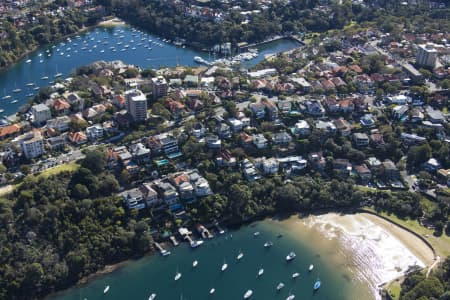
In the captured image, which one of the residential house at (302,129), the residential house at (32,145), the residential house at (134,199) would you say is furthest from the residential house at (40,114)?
the residential house at (302,129)

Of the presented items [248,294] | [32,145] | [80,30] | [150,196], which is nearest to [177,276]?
[248,294]

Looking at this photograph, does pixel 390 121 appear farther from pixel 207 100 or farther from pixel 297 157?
pixel 207 100

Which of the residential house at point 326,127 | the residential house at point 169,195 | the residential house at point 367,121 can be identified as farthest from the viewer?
the residential house at point 367,121

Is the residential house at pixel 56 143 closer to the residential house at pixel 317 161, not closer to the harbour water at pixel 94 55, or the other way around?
the harbour water at pixel 94 55

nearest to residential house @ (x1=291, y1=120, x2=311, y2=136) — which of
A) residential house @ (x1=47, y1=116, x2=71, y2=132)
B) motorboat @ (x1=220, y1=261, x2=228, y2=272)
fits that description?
motorboat @ (x1=220, y1=261, x2=228, y2=272)

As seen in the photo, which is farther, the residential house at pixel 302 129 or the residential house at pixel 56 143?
the residential house at pixel 302 129
